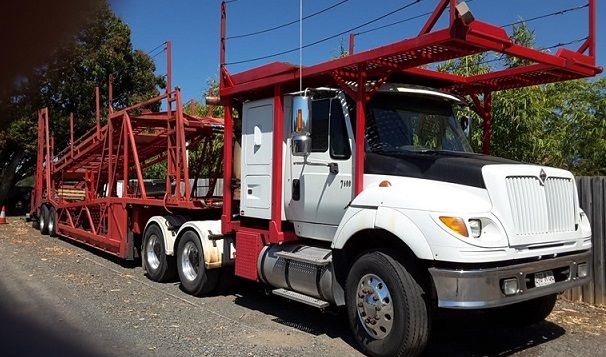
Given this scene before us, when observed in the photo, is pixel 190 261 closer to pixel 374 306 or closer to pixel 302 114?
pixel 302 114

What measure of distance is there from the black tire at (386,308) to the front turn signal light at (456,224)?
0.60m

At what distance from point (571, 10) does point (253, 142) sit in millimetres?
3865

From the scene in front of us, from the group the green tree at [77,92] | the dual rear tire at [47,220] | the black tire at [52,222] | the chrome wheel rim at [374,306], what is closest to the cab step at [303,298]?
the chrome wheel rim at [374,306]

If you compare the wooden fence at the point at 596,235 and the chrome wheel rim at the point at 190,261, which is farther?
the chrome wheel rim at the point at 190,261

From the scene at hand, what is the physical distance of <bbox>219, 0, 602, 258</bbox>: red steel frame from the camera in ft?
15.2

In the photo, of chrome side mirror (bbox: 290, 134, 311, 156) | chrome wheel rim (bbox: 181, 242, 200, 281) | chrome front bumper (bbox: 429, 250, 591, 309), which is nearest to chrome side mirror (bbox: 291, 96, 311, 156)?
chrome side mirror (bbox: 290, 134, 311, 156)

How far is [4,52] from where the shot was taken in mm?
1020

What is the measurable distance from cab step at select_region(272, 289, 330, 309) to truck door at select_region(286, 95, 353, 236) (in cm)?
67

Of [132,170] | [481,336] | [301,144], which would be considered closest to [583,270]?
[481,336]

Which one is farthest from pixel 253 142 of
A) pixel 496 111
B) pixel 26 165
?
pixel 26 165

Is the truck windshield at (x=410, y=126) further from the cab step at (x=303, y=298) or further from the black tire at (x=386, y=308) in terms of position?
the cab step at (x=303, y=298)

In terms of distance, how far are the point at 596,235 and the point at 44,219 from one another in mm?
14302

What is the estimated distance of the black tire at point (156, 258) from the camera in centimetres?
875

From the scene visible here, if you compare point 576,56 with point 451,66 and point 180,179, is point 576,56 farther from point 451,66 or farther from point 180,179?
point 180,179
